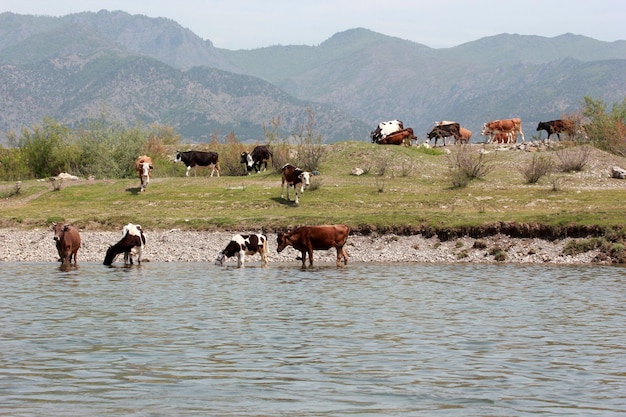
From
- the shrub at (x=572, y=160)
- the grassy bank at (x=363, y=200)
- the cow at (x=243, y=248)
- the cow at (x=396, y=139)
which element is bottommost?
the cow at (x=243, y=248)

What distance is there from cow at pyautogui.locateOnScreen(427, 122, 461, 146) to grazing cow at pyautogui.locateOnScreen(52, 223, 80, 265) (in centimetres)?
3600

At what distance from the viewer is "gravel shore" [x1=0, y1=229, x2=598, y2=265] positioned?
2941 cm

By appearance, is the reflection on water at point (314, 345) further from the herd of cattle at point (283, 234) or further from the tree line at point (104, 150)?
the tree line at point (104, 150)

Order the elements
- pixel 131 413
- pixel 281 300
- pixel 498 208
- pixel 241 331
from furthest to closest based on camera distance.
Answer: pixel 498 208 → pixel 281 300 → pixel 241 331 → pixel 131 413

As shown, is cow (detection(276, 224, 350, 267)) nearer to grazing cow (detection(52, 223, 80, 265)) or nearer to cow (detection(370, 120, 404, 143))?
grazing cow (detection(52, 223, 80, 265))

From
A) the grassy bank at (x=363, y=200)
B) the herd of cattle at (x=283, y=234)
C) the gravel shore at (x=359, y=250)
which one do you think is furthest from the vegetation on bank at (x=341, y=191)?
the herd of cattle at (x=283, y=234)

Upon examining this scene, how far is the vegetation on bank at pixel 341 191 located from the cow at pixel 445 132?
4.73 metres

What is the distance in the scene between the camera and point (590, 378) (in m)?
12.3

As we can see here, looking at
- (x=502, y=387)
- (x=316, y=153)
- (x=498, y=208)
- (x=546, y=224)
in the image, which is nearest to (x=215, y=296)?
(x=502, y=387)

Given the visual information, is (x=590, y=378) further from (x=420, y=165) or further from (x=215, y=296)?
(x=420, y=165)

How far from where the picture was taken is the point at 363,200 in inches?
1500

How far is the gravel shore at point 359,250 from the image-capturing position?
29.4m

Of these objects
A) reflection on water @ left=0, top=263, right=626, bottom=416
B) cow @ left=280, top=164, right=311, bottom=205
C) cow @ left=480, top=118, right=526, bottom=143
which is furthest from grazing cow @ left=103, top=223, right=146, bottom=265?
cow @ left=480, top=118, right=526, bottom=143

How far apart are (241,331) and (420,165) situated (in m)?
32.3
